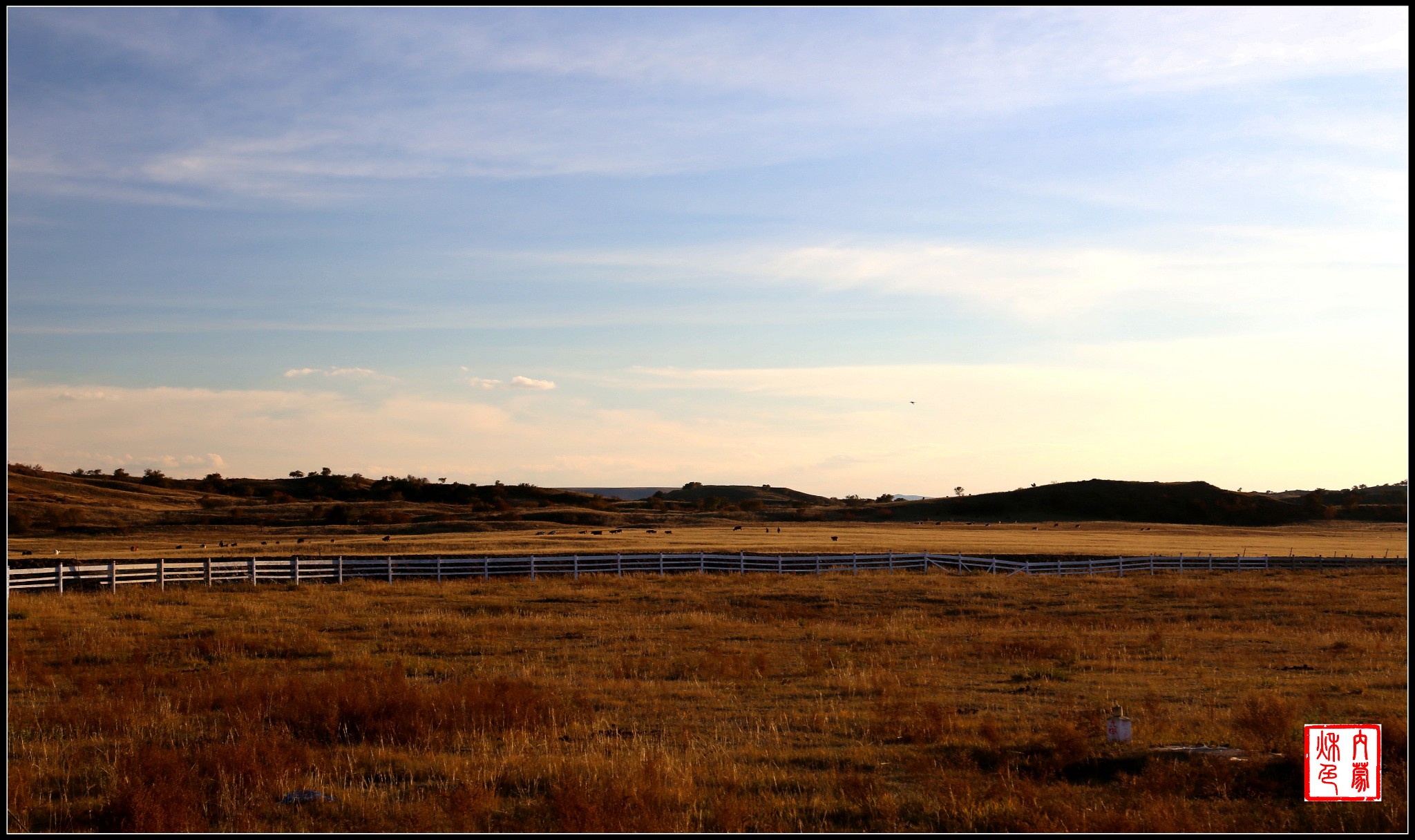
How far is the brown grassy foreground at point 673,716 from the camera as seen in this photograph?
1041cm

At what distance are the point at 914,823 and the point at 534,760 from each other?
4655 millimetres

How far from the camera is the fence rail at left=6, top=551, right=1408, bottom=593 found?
37.1 m

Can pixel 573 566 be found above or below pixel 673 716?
below

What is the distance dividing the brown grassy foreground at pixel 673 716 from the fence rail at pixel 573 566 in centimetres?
491

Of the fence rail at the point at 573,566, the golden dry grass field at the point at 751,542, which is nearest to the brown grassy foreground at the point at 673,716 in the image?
the fence rail at the point at 573,566

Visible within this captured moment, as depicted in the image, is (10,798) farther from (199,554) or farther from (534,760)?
(199,554)

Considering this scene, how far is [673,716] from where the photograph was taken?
15.8 m

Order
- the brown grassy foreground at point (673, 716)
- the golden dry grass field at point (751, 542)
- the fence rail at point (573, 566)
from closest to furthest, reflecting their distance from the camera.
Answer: the brown grassy foreground at point (673, 716) < the fence rail at point (573, 566) < the golden dry grass field at point (751, 542)

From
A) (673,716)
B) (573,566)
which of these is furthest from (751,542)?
(673,716)

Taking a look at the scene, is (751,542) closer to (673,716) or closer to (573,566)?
(573,566)

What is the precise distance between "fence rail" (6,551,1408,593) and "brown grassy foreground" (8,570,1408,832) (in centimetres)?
491

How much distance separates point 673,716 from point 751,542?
2199 inches

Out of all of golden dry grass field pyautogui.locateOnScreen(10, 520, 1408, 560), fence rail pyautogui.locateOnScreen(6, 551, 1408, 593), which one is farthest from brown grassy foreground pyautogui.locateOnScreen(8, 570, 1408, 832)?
golden dry grass field pyautogui.locateOnScreen(10, 520, 1408, 560)

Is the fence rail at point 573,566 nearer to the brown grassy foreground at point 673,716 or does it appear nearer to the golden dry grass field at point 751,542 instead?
the brown grassy foreground at point 673,716
